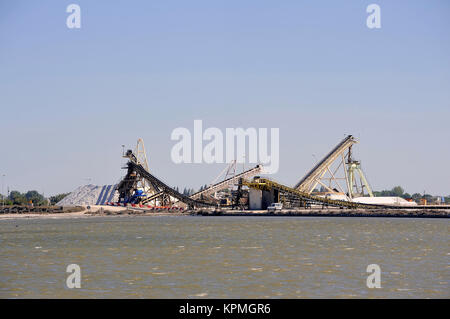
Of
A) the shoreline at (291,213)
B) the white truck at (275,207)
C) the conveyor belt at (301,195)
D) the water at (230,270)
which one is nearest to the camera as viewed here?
the water at (230,270)

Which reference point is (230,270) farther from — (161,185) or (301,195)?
(161,185)

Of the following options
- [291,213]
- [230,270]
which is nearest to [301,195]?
[291,213]

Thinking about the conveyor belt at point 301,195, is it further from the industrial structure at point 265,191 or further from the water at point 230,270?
the water at point 230,270

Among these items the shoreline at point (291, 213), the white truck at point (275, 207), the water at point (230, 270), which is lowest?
the shoreline at point (291, 213)

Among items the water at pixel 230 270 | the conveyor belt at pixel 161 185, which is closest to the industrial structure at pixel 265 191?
the conveyor belt at pixel 161 185

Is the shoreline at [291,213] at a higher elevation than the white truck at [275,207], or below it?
below

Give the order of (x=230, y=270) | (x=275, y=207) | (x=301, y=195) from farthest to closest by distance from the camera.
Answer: (x=275, y=207) < (x=301, y=195) < (x=230, y=270)

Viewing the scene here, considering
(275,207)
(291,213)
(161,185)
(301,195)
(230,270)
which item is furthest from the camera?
(161,185)

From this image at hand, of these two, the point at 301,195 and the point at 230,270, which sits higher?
the point at 301,195

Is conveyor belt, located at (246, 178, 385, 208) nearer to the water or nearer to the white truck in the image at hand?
the white truck

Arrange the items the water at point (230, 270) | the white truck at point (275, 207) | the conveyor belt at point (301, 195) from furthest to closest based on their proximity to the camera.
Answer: the white truck at point (275, 207), the conveyor belt at point (301, 195), the water at point (230, 270)

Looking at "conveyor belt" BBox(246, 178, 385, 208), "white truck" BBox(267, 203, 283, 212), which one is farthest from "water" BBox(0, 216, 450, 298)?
"white truck" BBox(267, 203, 283, 212)
